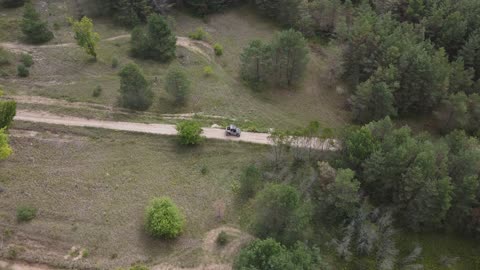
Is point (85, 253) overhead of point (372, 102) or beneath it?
beneath

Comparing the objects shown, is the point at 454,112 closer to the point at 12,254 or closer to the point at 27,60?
the point at 12,254

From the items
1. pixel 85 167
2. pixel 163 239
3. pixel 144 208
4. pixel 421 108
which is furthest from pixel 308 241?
pixel 421 108

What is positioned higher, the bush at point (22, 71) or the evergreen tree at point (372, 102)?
the evergreen tree at point (372, 102)

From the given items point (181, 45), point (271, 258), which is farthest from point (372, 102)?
point (181, 45)

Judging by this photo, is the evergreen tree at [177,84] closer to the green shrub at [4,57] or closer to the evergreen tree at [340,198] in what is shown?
the evergreen tree at [340,198]

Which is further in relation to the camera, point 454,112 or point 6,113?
point 454,112

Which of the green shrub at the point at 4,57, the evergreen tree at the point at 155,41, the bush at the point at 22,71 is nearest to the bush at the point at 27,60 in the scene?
the bush at the point at 22,71
